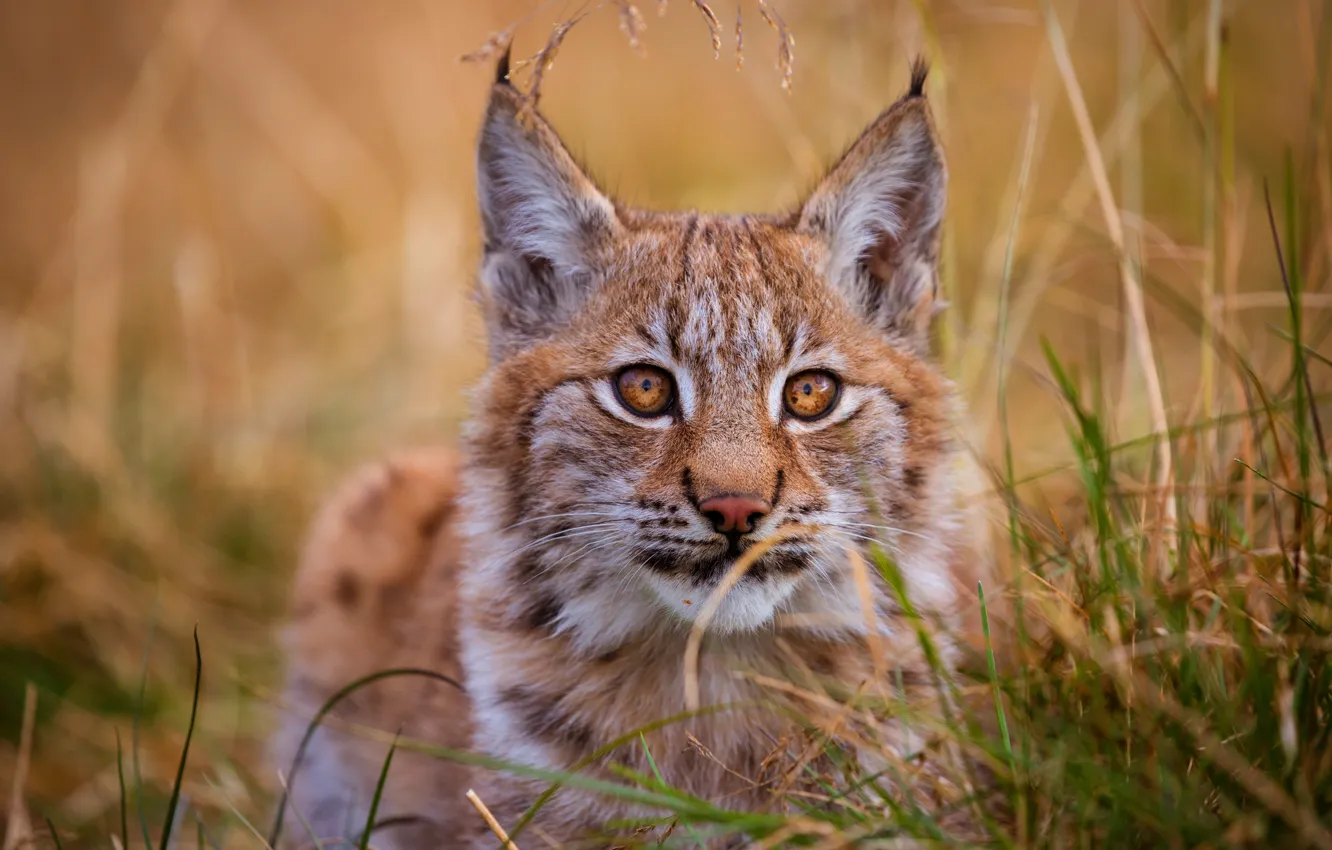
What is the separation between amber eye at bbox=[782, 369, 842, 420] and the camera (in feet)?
10.9

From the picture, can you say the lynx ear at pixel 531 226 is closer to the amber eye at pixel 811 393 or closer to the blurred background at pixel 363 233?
the blurred background at pixel 363 233

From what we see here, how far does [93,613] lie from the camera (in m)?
5.57

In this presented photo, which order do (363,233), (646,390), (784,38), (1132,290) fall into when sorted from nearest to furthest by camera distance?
(784,38), (646,390), (1132,290), (363,233)

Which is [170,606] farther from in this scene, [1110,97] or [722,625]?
[1110,97]

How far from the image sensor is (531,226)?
3.79 meters

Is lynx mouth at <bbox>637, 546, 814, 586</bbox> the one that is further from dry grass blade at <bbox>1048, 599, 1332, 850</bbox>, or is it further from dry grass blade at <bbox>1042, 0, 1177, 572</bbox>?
dry grass blade at <bbox>1042, 0, 1177, 572</bbox>

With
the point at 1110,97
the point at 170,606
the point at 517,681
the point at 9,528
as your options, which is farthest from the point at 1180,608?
the point at 1110,97

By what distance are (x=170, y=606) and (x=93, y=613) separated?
0.32 m

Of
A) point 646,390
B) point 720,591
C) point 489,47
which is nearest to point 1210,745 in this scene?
point 720,591

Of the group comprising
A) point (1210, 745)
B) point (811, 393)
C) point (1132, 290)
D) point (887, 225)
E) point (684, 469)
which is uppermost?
point (887, 225)

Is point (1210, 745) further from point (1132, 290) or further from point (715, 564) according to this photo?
point (1132, 290)

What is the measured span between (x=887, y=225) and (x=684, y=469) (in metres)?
1.17

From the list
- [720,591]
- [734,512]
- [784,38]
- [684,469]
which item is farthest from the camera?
[784,38]

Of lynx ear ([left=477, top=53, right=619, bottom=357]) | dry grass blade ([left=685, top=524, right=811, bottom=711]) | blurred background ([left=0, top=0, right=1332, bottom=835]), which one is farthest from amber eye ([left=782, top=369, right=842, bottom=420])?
lynx ear ([left=477, top=53, right=619, bottom=357])
